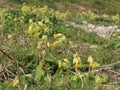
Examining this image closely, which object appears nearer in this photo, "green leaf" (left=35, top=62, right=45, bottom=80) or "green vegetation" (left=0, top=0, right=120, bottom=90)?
"green vegetation" (left=0, top=0, right=120, bottom=90)

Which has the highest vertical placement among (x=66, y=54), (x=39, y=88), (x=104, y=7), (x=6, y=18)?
(x=39, y=88)

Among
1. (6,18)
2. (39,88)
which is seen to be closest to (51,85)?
(39,88)

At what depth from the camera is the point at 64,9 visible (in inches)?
1217

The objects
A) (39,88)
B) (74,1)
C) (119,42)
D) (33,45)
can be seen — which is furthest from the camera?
(74,1)

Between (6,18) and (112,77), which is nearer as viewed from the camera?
(112,77)

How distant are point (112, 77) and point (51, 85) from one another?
5.34ft

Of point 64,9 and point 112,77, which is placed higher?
point 112,77

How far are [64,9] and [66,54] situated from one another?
78.1ft

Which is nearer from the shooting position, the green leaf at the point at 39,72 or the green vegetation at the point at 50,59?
the green vegetation at the point at 50,59

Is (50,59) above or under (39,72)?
under

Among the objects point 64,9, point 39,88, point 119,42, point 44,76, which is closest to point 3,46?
point 44,76

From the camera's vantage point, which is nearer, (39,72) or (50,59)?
(39,72)

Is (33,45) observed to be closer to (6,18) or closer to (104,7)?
(6,18)

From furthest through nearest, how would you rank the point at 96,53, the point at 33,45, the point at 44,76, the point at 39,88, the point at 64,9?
the point at 64,9 → the point at 96,53 → the point at 33,45 → the point at 44,76 → the point at 39,88
